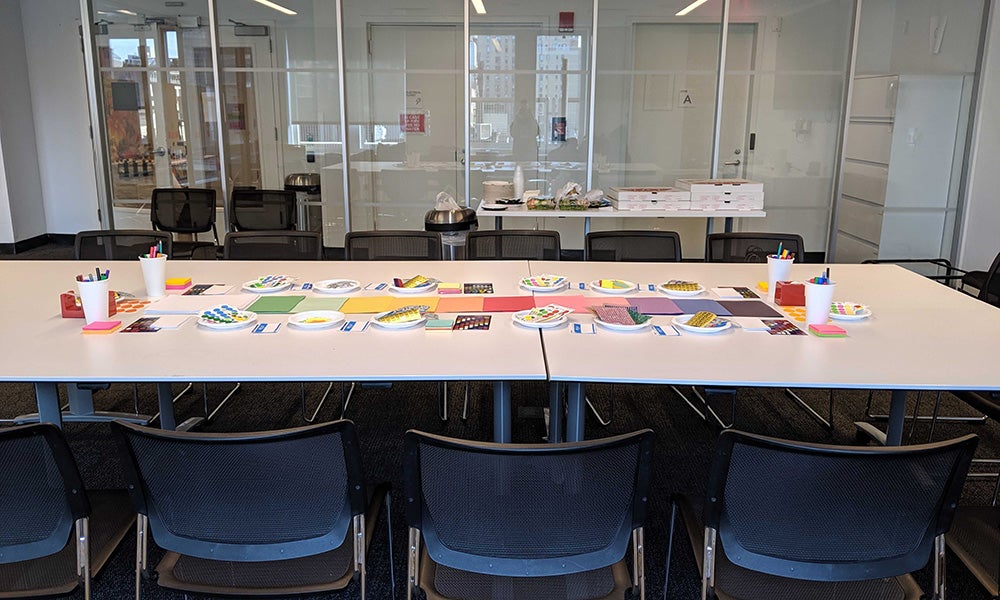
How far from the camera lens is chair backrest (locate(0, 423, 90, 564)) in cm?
158

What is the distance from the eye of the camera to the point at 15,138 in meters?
7.20

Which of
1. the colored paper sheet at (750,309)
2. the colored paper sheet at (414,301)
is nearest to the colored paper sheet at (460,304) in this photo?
the colored paper sheet at (414,301)

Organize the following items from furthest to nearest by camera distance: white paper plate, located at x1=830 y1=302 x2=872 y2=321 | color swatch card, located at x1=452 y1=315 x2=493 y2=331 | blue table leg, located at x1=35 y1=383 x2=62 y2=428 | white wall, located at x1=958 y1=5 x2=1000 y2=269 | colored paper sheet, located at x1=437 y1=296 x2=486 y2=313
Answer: white wall, located at x1=958 y1=5 x2=1000 y2=269 → colored paper sheet, located at x1=437 y1=296 x2=486 y2=313 → white paper plate, located at x1=830 y1=302 x2=872 y2=321 → color swatch card, located at x1=452 y1=315 x2=493 y2=331 → blue table leg, located at x1=35 y1=383 x2=62 y2=428

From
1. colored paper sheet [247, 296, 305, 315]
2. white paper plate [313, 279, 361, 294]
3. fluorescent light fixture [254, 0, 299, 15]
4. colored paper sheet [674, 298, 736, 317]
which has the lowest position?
colored paper sheet [247, 296, 305, 315]

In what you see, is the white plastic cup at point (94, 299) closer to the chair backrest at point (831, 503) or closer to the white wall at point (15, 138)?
the chair backrest at point (831, 503)

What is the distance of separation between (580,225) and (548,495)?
513 cm

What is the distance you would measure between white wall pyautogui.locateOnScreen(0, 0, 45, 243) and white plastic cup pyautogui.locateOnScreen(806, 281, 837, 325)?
7.27 meters

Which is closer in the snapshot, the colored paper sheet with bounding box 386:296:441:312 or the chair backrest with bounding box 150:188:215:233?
the colored paper sheet with bounding box 386:296:441:312

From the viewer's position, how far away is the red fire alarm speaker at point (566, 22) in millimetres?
5891

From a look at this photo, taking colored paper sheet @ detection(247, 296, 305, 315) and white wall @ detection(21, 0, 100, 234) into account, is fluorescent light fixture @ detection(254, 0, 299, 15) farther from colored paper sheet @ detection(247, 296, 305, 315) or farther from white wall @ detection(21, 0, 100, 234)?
colored paper sheet @ detection(247, 296, 305, 315)

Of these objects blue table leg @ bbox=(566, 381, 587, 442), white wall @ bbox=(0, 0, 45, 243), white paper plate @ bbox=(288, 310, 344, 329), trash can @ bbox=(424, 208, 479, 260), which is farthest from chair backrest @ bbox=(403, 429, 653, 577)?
white wall @ bbox=(0, 0, 45, 243)

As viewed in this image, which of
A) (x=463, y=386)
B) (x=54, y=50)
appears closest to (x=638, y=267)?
(x=463, y=386)

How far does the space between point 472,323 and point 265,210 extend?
3541 mm

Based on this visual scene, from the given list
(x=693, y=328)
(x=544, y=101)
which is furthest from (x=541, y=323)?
(x=544, y=101)
